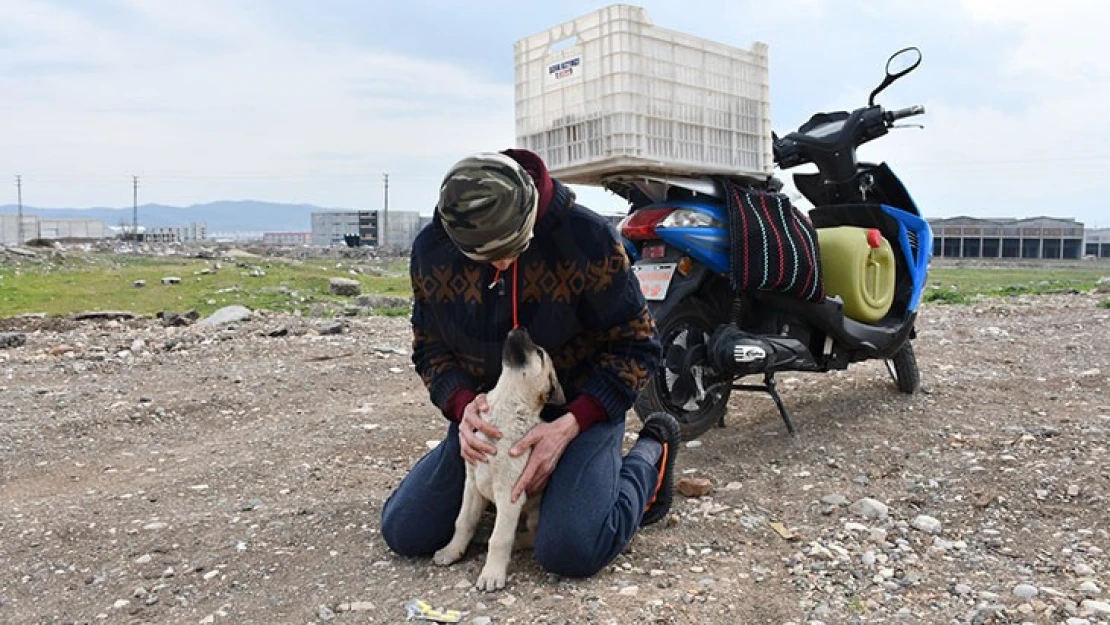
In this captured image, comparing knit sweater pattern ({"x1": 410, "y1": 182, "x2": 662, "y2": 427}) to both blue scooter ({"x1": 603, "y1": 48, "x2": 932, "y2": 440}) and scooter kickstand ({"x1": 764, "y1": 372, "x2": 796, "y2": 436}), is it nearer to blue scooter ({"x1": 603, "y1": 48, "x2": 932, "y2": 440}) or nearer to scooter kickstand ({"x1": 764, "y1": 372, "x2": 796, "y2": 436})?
blue scooter ({"x1": 603, "y1": 48, "x2": 932, "y2": 440})

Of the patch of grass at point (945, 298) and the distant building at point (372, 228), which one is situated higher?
the distant building at point (372, 228)

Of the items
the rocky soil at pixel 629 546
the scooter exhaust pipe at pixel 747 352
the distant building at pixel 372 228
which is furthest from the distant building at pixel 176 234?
the scooter exhaust pipe at pixel 747 352

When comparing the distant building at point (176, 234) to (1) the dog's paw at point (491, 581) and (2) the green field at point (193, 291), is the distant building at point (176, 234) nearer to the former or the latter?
(2) the green field at point (193, 291)

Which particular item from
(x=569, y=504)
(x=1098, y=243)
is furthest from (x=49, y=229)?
(x=569, y=504)

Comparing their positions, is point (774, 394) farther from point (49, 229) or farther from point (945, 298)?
point (49, 229)

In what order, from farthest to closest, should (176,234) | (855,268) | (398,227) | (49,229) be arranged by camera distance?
(176,234) → (49,229) → (398,227) → (855,268)

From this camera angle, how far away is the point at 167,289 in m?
13.6

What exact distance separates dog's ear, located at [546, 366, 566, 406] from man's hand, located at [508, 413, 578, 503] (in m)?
0.06

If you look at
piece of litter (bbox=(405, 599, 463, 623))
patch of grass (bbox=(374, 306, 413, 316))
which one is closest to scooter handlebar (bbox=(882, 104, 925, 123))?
piece of litter (bbox=(405, 599, 463, 623))

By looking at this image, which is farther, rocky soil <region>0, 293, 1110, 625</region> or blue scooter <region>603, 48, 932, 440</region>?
blue scooter <region>603, 48, 932, 440</region>

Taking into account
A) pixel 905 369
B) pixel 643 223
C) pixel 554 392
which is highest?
pixel 643 223

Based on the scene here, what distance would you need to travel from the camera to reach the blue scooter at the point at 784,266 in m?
3.98

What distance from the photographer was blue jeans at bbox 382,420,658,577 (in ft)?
8.89

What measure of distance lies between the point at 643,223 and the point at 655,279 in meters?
0.26
